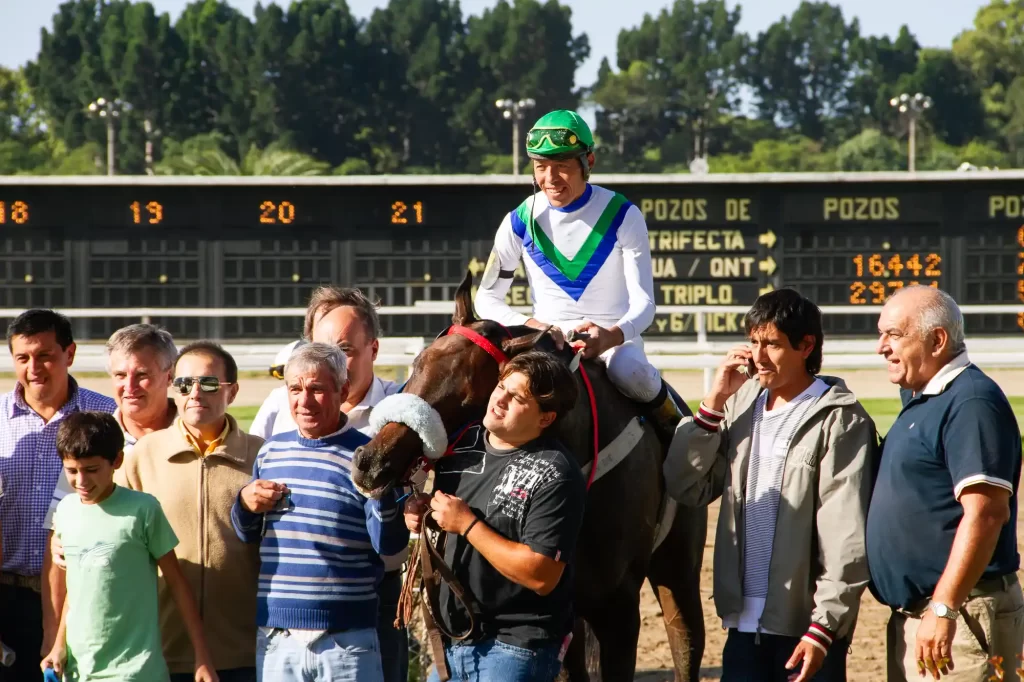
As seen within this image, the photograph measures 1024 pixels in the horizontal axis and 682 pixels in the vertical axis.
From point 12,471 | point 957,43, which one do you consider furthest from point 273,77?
point 12,471

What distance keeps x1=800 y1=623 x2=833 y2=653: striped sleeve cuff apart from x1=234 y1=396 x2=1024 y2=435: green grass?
907 centimetres

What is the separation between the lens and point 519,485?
321 cm

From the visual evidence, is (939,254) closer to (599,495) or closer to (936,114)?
(599,495)

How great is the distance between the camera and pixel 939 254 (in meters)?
15.6

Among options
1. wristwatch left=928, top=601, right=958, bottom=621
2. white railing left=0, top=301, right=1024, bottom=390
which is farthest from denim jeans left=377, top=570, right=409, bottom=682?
white railing left=0, top=301, right=1024, bottom=390

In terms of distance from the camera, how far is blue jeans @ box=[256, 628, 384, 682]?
3.43m

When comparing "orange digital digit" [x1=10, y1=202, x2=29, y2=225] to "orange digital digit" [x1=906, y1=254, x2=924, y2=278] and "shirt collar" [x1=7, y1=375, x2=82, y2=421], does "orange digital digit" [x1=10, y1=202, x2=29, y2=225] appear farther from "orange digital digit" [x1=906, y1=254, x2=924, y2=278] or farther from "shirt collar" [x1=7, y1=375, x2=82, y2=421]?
"shirt collar" [x1=7, y1=375, x2=82, y2=421]

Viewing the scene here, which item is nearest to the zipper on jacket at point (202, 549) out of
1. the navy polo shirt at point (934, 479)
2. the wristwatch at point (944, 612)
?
the navy polo shirt at point (934, 479)

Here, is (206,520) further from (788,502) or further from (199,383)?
(788,502)

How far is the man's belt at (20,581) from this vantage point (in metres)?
4.06

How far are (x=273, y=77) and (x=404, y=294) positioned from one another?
52.0 meters

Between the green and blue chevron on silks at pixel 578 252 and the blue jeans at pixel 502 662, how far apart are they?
4.41 feet

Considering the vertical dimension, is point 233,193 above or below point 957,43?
below

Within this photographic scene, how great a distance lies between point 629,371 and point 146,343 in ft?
4.75
